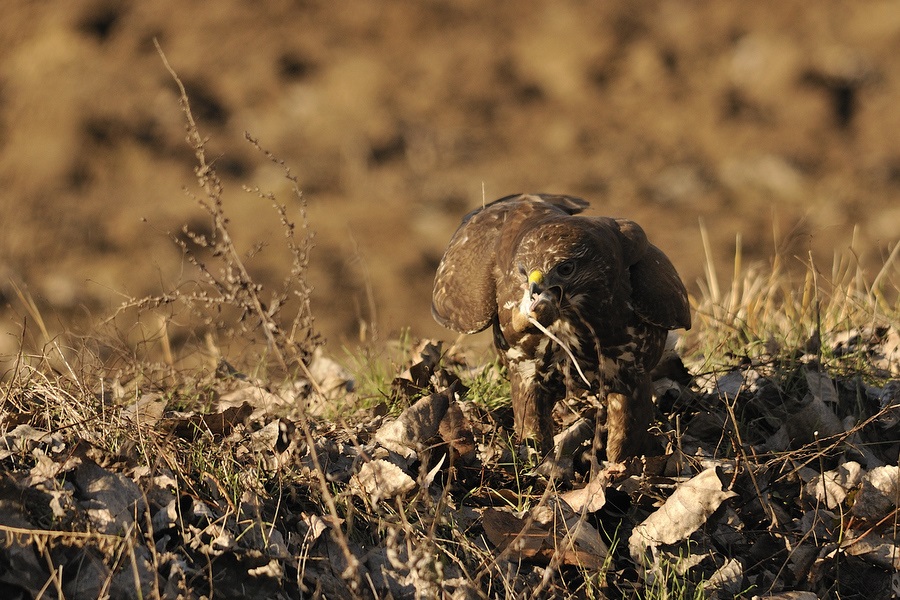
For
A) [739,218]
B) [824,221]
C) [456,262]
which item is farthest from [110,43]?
[456,262]

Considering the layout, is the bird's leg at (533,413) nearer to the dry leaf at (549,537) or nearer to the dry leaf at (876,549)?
the dry leaf at (549,537)

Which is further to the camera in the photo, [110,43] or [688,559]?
[110,43]

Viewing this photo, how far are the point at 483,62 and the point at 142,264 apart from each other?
6.13 meters

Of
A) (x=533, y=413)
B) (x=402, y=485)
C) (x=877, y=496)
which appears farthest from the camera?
(x=533, y=413)

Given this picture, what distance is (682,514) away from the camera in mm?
3588

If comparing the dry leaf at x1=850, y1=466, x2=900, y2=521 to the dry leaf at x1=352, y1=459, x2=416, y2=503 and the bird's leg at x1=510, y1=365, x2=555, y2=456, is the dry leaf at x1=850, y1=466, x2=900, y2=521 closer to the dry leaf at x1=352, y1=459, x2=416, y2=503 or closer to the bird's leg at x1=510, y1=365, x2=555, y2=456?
the bird's leg at x1=510, y1=365, x2=555, y2=456

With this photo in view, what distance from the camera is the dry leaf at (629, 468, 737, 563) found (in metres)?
3.55

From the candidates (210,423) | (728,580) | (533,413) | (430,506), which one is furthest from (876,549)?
(210,423)

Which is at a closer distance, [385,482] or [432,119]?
[385,482]

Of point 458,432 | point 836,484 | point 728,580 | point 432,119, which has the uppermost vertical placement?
point 458,432

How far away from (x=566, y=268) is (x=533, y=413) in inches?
25.6

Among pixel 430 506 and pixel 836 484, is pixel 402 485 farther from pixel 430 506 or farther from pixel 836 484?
pixel 836 484

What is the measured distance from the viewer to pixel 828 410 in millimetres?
4160

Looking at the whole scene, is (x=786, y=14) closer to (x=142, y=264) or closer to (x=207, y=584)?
(x=142, y=264)
